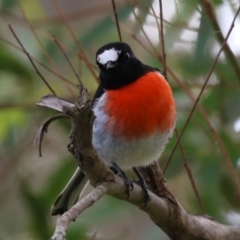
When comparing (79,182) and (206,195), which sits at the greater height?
(79,182)

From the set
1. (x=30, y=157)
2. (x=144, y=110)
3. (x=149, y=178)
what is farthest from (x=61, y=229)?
(x=30, y=157)

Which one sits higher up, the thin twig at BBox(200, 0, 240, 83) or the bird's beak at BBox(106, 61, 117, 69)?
the bird's beak at BBox(106, 61, 117, 69)

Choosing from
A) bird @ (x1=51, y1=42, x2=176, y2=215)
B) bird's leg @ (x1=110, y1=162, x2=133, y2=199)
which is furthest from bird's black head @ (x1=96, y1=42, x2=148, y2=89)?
bird's leg @ (x1=110, y1=162, x2=133, y2=199)

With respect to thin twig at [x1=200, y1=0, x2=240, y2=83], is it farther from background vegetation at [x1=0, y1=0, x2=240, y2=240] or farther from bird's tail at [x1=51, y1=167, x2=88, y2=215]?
bird's tail at [x1=51, y1=167, x2=88, y2=215]

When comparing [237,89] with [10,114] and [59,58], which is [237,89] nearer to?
[59,58]

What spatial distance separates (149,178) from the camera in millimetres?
2689

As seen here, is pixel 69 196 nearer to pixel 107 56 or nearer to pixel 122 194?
pixel 122 194

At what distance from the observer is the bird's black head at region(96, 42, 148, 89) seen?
7.75 feet

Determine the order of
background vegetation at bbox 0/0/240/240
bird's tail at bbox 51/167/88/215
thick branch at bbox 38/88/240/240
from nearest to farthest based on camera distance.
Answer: thick branch at bbox 38/88/240/240
bird's tail at bbox 51/167/88/215
background vegetation at bbox 0/0/240/240

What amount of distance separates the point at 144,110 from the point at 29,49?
1.26 meters

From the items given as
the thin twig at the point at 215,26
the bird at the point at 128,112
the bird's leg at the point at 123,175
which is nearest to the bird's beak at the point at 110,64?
the bird at the point at 128,112

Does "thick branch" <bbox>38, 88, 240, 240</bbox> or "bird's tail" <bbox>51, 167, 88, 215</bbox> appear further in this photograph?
"bird's tail" <bbox>51, 167, 88, 215</bbox>

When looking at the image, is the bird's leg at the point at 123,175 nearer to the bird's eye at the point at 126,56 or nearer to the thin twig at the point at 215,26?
the bird's eye at the point at 126,56

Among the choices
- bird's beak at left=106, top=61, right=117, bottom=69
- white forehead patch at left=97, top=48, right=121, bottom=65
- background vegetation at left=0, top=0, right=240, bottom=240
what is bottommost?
background vegetation at left=0, top=0, right=240, bottom=240
